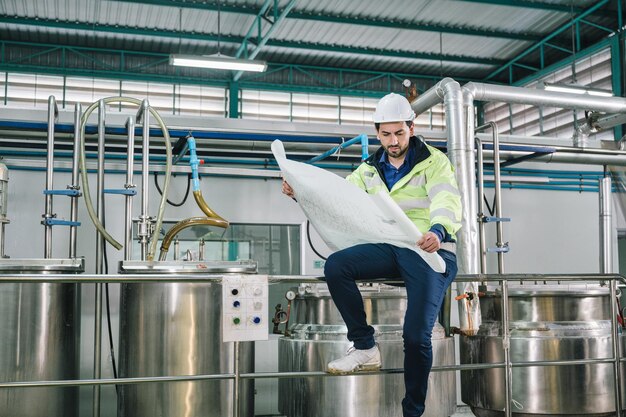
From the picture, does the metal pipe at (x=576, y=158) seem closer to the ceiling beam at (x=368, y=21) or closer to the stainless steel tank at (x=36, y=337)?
the stainless steel tank at (x=36, y=337)

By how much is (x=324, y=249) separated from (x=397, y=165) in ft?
12.7

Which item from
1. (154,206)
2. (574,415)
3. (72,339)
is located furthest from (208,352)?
(154,206)

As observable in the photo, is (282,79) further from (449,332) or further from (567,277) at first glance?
(567,277)

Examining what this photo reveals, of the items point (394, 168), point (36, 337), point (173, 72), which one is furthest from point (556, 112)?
point (36, 337)

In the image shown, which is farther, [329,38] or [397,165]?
[329,38]

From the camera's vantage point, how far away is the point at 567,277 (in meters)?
3.33

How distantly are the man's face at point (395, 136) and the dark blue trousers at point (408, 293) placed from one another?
1.52 feet

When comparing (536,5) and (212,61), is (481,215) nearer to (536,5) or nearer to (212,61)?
(212,61)

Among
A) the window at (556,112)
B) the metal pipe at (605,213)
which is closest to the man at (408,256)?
the metal pipe at (605,213)

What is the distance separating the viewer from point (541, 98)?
5984 millimetres

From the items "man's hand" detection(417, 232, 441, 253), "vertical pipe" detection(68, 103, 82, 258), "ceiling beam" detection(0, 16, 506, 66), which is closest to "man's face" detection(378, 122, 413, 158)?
"man's hand" detection(417, 232, 441, 253)

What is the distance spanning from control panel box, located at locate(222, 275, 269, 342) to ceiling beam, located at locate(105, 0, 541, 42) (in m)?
8.42

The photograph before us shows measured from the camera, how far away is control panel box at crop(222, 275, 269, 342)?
9.52 feet

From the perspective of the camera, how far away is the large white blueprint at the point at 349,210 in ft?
8.78
